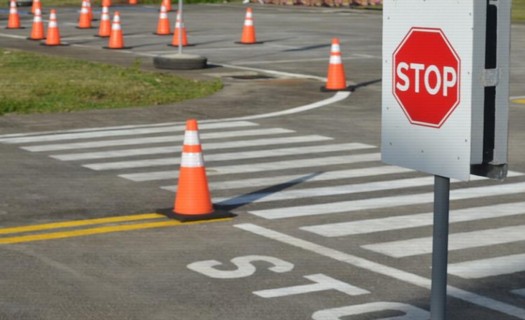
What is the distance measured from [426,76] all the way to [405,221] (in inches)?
241

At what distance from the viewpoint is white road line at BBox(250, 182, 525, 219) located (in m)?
11.5

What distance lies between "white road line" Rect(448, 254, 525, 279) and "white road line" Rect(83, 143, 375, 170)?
17.8 feet

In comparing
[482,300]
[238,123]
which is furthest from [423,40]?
[238,123]

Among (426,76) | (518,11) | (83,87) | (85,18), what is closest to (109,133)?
(83,87)

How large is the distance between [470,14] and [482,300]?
12.8 ft

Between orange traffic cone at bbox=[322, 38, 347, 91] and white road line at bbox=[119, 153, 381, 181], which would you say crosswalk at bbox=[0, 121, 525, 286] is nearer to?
white road line at bbox=[119, 153, 381, 181]

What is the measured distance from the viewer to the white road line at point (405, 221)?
10766 mm

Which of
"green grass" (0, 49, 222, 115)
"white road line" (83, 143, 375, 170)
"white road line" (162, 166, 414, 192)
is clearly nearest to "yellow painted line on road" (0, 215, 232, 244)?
"white road line" (162, 166, 414, 192)

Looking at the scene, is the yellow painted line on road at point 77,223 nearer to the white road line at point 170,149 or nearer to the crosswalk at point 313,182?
the crosswalk at point 313,182

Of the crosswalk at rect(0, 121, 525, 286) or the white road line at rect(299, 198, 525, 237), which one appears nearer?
the crosswalk at rect(0, 121, 525, 286)

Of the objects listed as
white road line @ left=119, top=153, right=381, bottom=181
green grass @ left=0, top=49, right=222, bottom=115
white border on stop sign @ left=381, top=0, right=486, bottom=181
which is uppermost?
white border on stop sign @ left=381, top=0, right=486, bottom=181

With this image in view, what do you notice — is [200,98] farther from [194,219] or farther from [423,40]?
[423,40]

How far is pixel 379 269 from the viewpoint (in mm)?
9383

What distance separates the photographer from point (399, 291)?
876 cm
